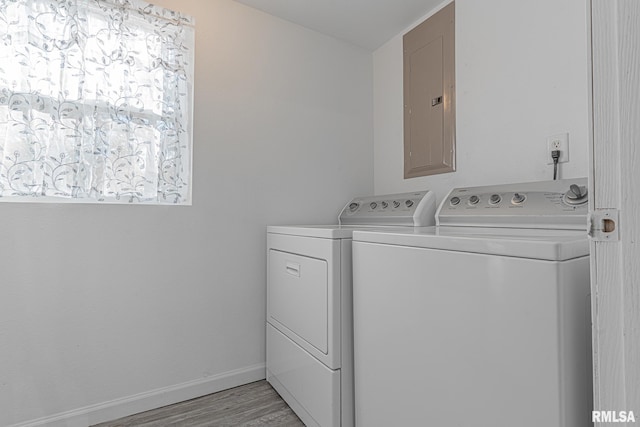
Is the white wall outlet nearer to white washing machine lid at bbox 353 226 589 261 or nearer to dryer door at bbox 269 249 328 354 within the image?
white washing machine lid at bbox 353 226 589 261

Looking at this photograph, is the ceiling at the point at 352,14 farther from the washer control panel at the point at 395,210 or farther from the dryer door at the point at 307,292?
the dryer door at the point at 307,292

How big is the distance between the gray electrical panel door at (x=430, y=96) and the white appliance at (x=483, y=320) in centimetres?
67

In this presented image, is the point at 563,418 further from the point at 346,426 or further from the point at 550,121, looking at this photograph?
the point at 550,121

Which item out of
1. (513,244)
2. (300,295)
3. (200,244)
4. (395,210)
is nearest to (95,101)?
(200,244)

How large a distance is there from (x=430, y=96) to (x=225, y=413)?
215 centimetres

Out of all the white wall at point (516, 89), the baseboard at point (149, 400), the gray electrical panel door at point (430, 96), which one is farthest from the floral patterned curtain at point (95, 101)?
the white wall at point (516, 89)

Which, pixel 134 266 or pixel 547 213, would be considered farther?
pixel 134 266

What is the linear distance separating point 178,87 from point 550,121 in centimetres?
187

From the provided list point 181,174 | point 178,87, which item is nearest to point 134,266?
point 181,174

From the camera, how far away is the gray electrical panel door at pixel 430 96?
6.32 feet

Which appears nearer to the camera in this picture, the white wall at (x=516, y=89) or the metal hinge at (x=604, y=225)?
the metal hinge at (x=604, y=225)

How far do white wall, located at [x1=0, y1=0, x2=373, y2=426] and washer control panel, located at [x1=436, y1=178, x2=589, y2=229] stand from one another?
96 cm

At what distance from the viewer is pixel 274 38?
211 cm

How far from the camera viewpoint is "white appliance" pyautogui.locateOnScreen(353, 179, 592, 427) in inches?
28.0
